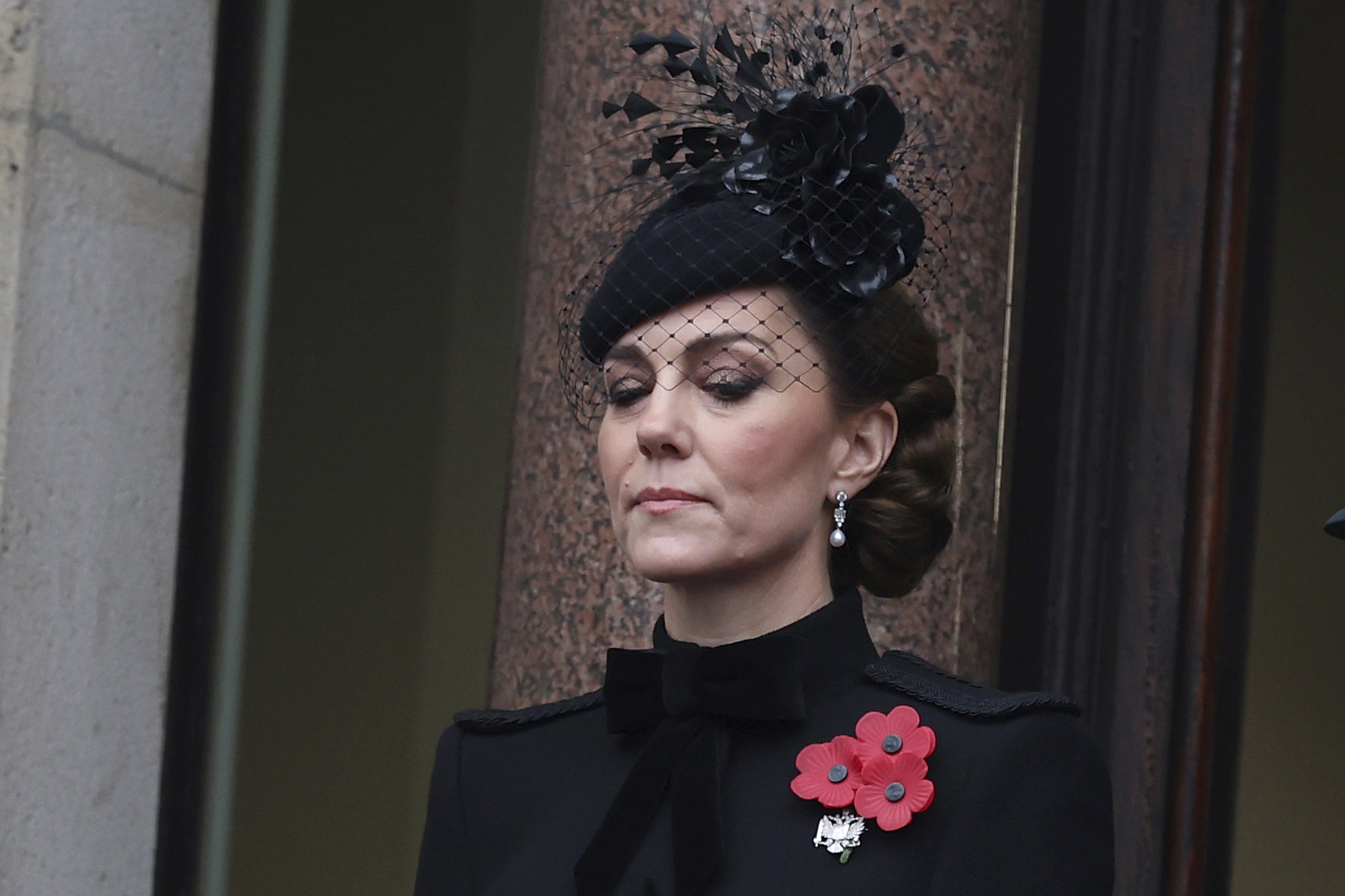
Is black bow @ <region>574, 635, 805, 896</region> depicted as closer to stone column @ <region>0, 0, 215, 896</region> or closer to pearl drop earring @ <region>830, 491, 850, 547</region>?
pearl drop earring @ <region>830, 491, 850, 547</region>

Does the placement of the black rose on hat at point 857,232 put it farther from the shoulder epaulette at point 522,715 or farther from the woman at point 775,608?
the shoulder epaulette at point 522,715

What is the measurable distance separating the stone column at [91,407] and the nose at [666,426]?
1.67 m

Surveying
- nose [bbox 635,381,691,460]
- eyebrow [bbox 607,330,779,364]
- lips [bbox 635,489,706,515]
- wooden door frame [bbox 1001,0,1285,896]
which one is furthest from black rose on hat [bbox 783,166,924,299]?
wooden door frame [bbox 1001,0,1285,896]

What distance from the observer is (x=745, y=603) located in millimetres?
2277

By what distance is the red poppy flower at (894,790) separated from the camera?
206cm

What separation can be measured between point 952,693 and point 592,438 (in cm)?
120

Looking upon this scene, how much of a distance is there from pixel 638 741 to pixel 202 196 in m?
2.01

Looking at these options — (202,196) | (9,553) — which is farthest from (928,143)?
(9,553)

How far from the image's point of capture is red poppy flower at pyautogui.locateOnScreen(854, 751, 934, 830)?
2.06 metres

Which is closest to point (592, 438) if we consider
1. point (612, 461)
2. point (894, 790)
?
point (612, 461)

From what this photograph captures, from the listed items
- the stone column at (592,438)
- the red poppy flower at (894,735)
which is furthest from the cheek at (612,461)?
the stone column at (592,438)

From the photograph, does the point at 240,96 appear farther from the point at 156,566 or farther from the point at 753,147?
the point at 753,147

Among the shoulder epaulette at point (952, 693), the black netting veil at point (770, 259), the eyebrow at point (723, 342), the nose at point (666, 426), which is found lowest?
the shoulder epaulette at point (952, 693)

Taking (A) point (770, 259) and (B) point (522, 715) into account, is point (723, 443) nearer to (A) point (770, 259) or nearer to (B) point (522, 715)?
(A) point (770, 259)
